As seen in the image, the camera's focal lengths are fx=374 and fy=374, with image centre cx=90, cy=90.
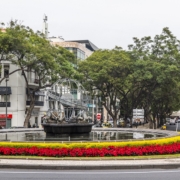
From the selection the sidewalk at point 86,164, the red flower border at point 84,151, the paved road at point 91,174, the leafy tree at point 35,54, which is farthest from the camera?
the leafy tree at point 35,54

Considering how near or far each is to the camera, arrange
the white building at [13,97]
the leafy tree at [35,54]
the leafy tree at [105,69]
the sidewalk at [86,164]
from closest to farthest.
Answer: the sidewalk at [86,164], the leafy tree at [35,54], the leafy tree at [105,69], the white building at [13,97]

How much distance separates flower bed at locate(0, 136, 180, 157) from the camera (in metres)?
16.6

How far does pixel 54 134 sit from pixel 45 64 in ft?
62.4

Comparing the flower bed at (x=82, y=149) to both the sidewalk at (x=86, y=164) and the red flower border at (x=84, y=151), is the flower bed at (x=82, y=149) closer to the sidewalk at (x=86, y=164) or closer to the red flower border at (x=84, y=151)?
the red flower border at (x=84, y=151)

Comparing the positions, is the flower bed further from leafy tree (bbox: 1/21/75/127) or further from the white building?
the white building

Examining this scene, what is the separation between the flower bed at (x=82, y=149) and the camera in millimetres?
16625

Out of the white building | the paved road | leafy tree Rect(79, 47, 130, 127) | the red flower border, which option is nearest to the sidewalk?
the paved road

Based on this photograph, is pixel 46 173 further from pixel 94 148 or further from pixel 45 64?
pixel 45 64

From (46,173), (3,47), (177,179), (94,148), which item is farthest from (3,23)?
(177,179)

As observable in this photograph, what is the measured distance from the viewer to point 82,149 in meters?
16.7

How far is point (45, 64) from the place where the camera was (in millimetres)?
40750

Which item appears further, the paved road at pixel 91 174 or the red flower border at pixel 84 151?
the red flower border at pixel 84 151

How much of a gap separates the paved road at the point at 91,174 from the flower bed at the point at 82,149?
2.95m

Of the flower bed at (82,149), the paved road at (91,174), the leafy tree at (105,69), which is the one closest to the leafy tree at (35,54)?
the leafy tree at (105,69)
